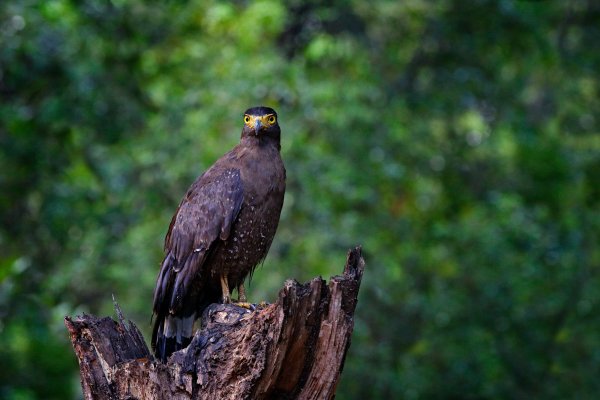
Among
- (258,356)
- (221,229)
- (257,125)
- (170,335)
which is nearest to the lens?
(258,356)

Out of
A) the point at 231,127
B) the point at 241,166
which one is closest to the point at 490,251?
the point at 231,127

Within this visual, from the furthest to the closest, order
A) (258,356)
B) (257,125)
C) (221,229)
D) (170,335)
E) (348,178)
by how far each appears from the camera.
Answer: (348,178)
(257,125)
(221,229)
(170,335)
(258,356)

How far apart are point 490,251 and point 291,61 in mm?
3477

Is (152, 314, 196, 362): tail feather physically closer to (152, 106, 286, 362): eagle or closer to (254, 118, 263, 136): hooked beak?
(152, 106, 286, 362): eagle

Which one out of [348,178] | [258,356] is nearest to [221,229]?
[258,356]

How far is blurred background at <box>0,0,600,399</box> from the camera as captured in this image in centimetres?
1060

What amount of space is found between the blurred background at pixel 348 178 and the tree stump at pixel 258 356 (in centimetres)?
503

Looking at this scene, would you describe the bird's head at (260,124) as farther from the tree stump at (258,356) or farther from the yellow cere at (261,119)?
the tree stump at (258,356)

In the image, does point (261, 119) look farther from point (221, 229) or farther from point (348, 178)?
point (348, 178)

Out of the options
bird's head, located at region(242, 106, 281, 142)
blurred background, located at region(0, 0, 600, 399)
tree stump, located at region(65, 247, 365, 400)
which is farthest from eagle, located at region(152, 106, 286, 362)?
blurred background, located at region(0, 0, 600, 399)

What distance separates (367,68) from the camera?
1370 centimetres

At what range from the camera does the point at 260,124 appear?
6.58 metres

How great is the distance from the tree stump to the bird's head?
1.82 meters

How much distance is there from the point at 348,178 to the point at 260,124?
19.3 ft
